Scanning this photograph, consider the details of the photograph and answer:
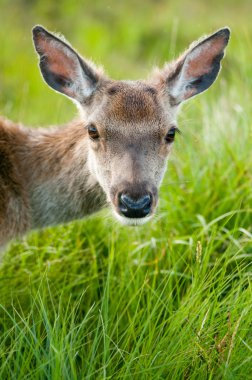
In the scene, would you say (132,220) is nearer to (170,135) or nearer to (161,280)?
(170,135)

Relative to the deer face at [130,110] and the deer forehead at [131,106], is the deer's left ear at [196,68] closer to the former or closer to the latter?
the deer face at [130,110]

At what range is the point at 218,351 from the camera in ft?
13.1

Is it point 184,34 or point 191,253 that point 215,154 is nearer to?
point 191,253

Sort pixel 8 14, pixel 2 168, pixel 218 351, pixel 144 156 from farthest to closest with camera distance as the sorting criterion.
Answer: pixel 8 14, pixel 2 168, pixel 144 156, pixel 218 351

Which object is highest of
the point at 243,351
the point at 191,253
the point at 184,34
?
the point at 184,34

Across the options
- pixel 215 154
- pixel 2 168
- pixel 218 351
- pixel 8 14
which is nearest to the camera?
pixel 218 351

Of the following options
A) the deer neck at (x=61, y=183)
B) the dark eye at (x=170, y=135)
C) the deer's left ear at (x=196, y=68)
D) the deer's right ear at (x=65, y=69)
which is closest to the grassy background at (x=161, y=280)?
the deer neck at (x=61, y=183)

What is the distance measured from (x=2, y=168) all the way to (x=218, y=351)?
6.71 ft

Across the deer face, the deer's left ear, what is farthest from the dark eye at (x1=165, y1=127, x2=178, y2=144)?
the deer's left ear

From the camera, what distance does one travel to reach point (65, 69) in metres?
5.11

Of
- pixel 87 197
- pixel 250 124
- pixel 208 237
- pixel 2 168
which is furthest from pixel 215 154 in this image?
pixel 2 168

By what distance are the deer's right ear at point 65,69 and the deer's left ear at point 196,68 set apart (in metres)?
0.52

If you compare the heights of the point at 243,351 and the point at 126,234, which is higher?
the point at 126,234

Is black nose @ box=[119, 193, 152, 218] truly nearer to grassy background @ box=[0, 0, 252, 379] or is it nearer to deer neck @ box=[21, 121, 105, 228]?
grassy background @ box=[0, 0, 252, 379]
